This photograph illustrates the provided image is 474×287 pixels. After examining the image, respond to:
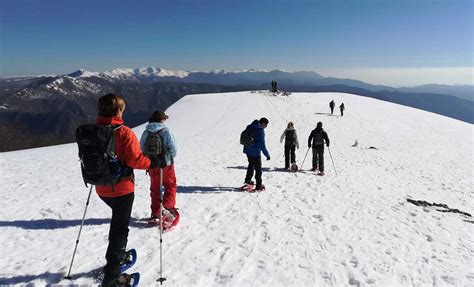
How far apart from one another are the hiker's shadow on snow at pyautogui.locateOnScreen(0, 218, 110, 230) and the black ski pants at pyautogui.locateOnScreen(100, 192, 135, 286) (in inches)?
148

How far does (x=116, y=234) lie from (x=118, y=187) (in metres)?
0.81

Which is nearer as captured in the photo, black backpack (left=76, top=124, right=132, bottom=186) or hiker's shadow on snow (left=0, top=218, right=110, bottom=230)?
black backpack (left=76, top=124, right=132, bottom=186)

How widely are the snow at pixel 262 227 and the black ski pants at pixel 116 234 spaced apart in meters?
0.87

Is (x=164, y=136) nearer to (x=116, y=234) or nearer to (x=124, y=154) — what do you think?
(x=124, y=154)

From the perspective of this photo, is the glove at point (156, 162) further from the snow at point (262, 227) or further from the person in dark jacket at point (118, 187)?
the snow at point (262, 227)

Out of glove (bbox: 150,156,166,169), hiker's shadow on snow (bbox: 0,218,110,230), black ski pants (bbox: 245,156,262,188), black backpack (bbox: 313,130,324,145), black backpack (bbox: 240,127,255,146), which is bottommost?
hiker's shadow on snow (bbox: 0,218,110,230)

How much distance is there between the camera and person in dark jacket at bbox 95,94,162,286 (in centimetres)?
480

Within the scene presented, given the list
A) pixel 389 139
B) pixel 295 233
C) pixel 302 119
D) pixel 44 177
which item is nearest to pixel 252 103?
pixel 302 119

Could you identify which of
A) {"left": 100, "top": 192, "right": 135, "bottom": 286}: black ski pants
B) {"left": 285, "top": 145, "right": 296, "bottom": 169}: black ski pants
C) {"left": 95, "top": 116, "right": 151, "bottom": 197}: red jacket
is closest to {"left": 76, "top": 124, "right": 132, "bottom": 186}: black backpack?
{"left": 95, "top": 116, "right": 151, "bottom": 197}: red jacket

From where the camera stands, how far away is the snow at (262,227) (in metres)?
6.35

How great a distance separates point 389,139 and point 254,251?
31.3 meters

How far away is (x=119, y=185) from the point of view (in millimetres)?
5004

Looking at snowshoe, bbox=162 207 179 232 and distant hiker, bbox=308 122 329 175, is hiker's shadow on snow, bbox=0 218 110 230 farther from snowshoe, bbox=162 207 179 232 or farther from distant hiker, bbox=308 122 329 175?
distant hiker, bbox=308 122 329 175

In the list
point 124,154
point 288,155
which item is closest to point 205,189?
point 288,155
